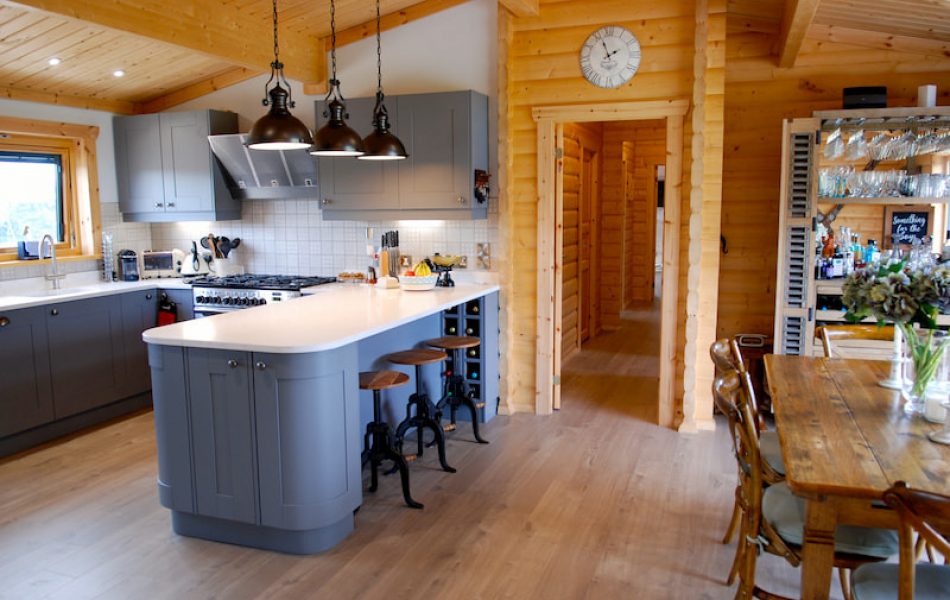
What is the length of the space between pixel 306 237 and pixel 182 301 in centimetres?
107

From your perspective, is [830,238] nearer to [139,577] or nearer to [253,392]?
[253,392]

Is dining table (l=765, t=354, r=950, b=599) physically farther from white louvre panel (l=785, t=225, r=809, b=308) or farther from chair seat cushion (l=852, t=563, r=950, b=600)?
white louvre panel (l=785, t=225, r=809, b=308)

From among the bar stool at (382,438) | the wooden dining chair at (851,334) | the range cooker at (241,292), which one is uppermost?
the range cooker at (241,292)

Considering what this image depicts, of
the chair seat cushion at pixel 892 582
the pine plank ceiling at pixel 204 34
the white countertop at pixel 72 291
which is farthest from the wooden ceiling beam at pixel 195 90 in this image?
the chair seat cushion at pixel 892 582

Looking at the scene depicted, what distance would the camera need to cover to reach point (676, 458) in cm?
421

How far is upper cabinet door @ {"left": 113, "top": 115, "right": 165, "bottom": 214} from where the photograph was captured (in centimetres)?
564

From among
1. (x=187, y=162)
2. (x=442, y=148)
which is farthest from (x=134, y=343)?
(x=442, y=148)

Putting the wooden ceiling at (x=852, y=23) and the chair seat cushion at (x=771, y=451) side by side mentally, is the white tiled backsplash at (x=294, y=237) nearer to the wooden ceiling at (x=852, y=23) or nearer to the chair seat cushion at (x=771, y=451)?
the wooden ceiling at (x=852, y=23)

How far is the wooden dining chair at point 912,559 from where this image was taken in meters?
1.50

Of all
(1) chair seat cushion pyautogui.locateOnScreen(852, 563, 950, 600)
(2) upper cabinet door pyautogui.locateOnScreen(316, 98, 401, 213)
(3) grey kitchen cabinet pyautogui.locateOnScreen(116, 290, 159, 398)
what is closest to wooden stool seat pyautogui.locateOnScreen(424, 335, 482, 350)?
(2) upper cabinet door pyautogui.locateOnScreen(316, 98, 401, 213)

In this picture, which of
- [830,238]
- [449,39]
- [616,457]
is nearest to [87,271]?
[449,39]

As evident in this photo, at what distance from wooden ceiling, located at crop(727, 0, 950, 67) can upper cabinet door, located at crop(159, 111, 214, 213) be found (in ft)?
13.1

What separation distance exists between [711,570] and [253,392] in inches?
81.3

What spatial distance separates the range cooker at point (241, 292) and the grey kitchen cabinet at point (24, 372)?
43.5 inches
